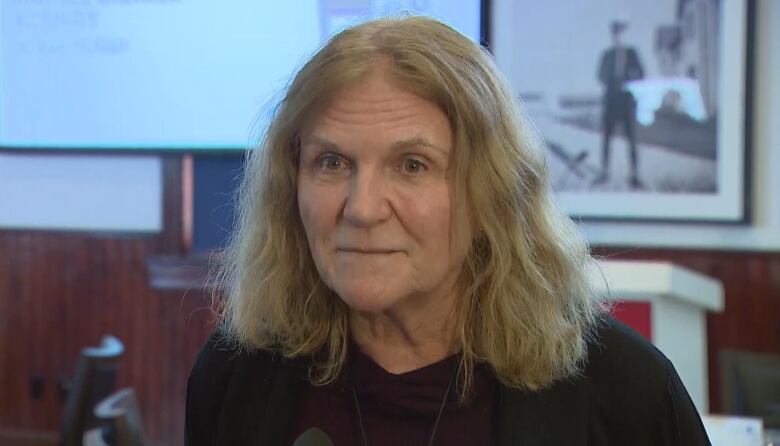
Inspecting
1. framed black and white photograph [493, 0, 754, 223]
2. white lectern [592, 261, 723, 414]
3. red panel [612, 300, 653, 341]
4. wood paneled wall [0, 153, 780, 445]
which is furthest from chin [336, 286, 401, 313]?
wood paneled wall [0, 153, 780, 445]

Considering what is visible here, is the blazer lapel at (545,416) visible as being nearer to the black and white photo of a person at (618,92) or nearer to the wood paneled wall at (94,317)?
the black and white photo of a person at (618,92)

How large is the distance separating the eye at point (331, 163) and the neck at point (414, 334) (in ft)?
0.65

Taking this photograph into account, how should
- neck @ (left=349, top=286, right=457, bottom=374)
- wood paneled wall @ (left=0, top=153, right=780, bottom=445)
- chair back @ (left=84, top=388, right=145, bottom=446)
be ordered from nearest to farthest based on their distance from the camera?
neck @ (left=349, top=286, right=457, bottom=374) < chair back @ (left=84, top=388, right=145, bottom=446) < wood paneled wall @ (left=0, top=153, right=780, bottom=445)

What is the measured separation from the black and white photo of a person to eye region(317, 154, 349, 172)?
7.13ft

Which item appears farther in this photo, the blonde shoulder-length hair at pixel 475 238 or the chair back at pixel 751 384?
the chair back at pixel 751 384

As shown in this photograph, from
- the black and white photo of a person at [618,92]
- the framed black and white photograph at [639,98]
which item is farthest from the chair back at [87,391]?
the black and white photo of a person at [618,92]

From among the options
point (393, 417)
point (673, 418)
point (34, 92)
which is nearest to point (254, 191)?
point (393, 417)

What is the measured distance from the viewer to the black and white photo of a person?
3.16 m

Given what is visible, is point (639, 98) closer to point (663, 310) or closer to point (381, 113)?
point (663, 310)

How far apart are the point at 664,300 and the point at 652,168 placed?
1.14m

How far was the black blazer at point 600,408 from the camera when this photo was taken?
116cm

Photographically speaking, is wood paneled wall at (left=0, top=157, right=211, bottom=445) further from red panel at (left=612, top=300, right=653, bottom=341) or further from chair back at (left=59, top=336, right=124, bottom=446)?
red panel at (left=612, top=300, right=653, bottom=341)

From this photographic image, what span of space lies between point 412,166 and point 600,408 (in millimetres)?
381

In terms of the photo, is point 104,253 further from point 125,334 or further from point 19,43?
point 19,43
